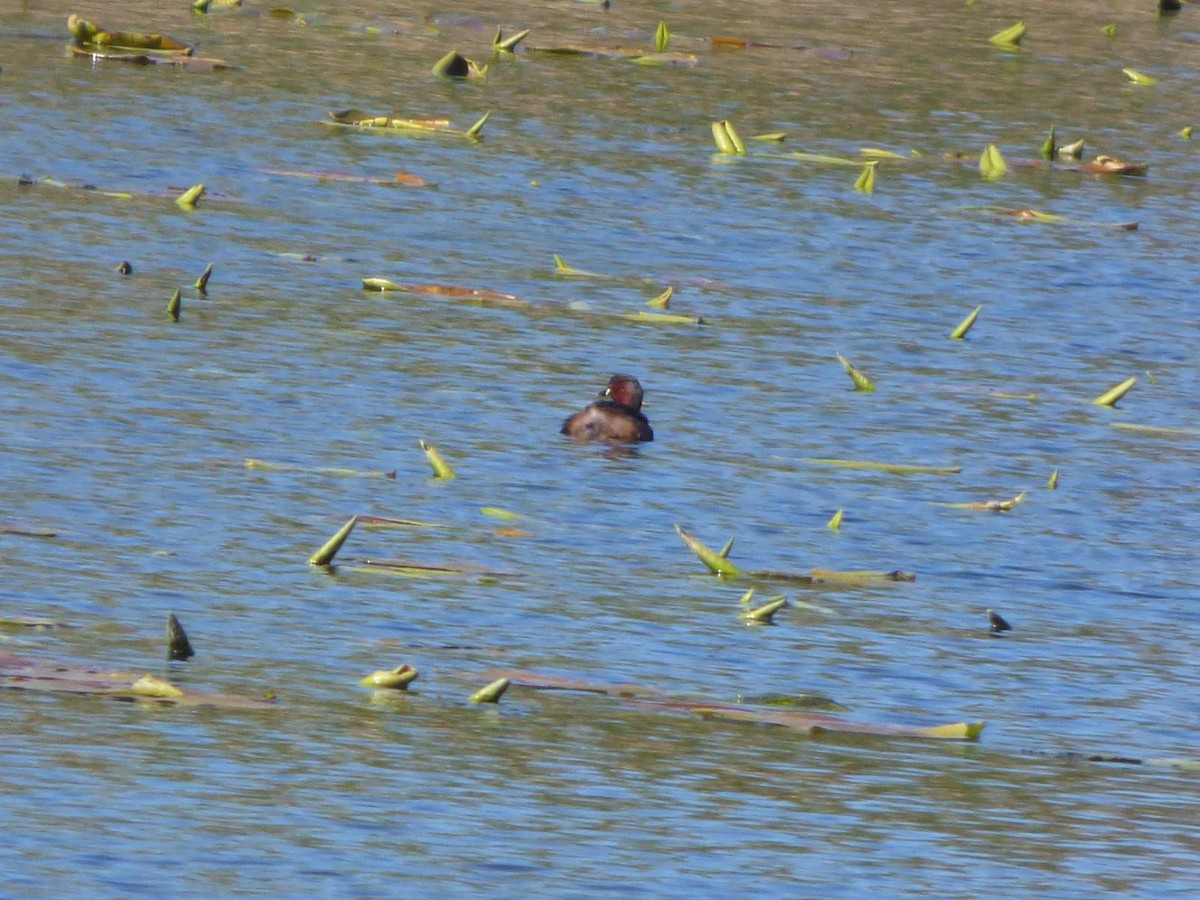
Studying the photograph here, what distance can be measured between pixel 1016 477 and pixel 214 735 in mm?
5126

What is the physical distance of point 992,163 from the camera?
1834cm

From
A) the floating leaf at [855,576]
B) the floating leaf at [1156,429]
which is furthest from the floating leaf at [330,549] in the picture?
the floating leaf at [1156,429]

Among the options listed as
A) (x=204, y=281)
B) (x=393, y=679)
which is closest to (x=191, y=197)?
(x=204, y=281)

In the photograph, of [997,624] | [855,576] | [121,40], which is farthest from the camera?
[121,40]

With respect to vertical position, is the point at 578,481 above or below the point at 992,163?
above

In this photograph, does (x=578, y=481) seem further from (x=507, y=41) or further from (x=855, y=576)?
(x=507, y=41)

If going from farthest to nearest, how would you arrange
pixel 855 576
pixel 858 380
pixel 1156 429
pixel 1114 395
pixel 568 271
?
pixel 568 271, pixel 1114 395, pixel 858 380, pixel 1156 429, pixel 855 576

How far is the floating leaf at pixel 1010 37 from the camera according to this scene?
24078 millimetres

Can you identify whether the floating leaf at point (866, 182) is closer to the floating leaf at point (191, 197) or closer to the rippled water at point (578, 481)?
the rippled water at point (578, 481)

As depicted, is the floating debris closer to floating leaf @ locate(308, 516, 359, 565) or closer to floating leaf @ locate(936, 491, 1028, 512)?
floating leaf @ locate(936, 491, 1028, 512)

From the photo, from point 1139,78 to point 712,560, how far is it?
14.3m

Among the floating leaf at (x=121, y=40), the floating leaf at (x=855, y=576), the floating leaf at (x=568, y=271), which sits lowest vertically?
the floating leaf at (x=121, y=40)

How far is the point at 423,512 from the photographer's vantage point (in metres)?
9.61

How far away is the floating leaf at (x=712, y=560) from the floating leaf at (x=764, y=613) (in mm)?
458
